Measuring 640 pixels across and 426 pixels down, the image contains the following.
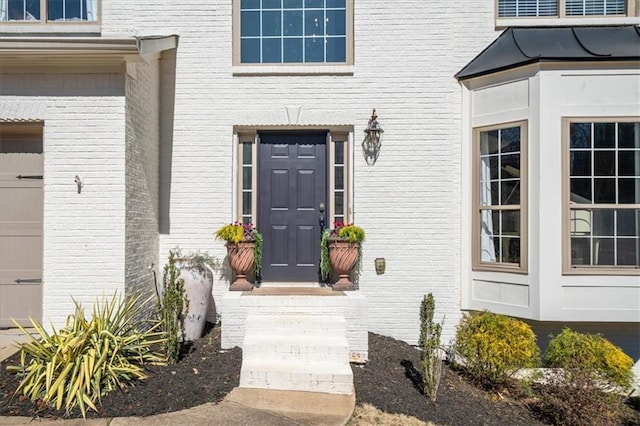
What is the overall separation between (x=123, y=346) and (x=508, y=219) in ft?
16.4

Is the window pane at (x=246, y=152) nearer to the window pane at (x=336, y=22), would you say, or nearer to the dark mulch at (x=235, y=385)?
the window pane at (x=336, y=22)

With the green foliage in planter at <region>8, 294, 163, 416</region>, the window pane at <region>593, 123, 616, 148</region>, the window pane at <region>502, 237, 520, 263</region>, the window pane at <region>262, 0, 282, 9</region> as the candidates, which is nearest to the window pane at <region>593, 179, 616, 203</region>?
the window pane at <region>593, 123, 616, 148</region>

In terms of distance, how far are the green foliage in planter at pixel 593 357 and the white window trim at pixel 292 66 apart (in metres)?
4.63

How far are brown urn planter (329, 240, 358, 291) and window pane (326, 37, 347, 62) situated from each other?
2.82 metres

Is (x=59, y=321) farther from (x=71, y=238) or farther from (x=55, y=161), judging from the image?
(x=55, y=161)

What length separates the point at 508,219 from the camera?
19.1ft

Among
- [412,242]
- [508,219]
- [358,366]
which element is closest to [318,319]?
[358,366]

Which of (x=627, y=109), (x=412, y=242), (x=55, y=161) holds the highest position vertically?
(x=627, y=109)

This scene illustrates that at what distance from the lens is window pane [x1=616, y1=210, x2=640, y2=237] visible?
5.40 m

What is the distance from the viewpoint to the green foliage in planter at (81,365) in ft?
12.4

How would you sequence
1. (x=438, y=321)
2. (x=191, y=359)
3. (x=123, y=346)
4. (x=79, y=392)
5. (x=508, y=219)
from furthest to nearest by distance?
(x=438, y=321)
(x=508, y=219)
(x=191, y=359)
(x=123, y=346)
(x=79, y=392)

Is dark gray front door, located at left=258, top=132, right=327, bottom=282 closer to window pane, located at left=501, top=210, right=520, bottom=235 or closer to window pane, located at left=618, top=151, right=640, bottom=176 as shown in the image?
window pane, located at left=501, top=210, right=520, bottom=235

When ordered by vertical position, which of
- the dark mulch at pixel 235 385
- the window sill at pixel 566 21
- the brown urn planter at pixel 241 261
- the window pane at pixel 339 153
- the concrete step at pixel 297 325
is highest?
the window sill at pixel 566 21

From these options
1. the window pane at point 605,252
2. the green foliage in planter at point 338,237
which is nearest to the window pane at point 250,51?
the green foliage in planter at point 338,237
